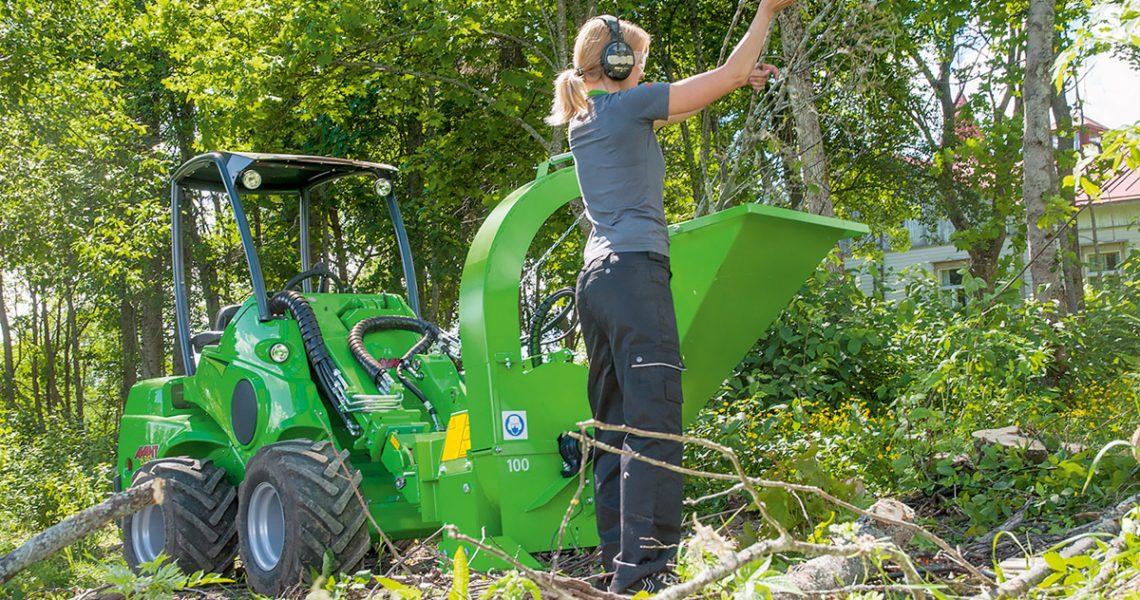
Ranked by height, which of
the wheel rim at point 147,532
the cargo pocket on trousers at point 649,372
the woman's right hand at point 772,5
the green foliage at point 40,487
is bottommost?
the green foliage at point 40,487

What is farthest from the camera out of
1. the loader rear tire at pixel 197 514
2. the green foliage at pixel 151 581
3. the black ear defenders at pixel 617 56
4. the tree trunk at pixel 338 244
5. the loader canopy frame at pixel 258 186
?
the tree trunk at pixel 338 244

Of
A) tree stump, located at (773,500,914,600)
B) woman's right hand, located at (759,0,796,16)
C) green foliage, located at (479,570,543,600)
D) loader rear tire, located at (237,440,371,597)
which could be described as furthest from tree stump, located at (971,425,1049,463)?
green foliage, located at (479,570,543,600)

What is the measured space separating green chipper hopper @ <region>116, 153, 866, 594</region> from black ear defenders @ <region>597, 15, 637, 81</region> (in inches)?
26.2

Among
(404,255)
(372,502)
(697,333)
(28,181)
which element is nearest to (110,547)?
(404,255)

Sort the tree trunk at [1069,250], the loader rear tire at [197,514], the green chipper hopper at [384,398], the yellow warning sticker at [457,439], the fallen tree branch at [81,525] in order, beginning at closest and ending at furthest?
the fallen tree branch at [81,525], the green chipper hopper at [384,398], the yellow warning sticker at [457,439], the loader rear tire at [197,514], the tree trunk at [1069,250]

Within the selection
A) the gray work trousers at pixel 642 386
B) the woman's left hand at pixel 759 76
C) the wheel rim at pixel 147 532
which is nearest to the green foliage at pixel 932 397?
the gray work trousers at pixel 642 386

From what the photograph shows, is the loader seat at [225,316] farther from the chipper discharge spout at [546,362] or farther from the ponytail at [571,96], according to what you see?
the ponytail at [571,96]

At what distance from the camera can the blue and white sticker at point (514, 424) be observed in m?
4.45

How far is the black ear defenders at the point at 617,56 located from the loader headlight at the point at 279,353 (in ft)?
9.25

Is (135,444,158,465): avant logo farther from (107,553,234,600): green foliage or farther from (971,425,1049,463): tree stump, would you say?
(971,425,1049,463): tree stump

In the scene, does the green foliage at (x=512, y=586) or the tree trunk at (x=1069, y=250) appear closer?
the green foliage at (x=512, y=586)

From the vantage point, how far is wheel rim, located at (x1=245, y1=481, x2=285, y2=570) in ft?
17.6

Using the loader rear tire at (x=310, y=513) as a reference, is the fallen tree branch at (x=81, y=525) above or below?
above

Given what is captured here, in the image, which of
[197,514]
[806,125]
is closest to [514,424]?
[197,514]
